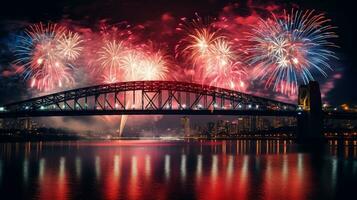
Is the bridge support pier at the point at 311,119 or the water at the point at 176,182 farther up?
the bridge support pier at the point at 311,119

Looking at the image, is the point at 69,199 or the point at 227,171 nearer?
the point at 69,199

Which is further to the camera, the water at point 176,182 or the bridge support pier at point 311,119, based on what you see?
the bridge support pier at point 311,119

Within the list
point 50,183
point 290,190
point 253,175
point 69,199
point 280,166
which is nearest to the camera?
point 69,199

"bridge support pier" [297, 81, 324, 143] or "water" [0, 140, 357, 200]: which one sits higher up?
"bridge support pier" [297, 81, 324, 143]

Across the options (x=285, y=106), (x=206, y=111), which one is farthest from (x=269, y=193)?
(x=285, y=106)

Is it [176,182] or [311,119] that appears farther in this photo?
[311,119]

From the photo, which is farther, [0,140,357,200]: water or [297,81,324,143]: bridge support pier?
[297,81,324,143]: bridge support pier

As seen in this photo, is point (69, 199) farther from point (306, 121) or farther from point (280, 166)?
point (306, 121)

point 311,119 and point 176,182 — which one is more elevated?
point 311,119
